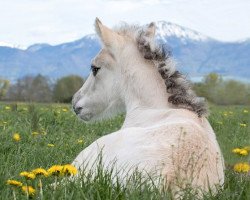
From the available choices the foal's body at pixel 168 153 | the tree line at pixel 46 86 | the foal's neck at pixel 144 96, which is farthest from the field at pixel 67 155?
the tree line at pixel 46 86

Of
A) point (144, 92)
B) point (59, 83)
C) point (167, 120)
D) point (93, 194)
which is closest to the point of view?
point (93, 194)

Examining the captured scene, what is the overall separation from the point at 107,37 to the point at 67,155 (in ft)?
5.32

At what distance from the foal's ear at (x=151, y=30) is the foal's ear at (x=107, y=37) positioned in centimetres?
38

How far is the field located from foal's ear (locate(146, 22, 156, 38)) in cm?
172

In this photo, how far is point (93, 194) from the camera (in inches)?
133

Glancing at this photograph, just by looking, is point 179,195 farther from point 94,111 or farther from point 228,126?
point 228,126

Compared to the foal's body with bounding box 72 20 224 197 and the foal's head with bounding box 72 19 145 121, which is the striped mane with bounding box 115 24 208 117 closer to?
the foal's body with bounding box 72 20 224 197

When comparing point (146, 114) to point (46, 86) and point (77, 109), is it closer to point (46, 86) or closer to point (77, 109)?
point (77, 109)

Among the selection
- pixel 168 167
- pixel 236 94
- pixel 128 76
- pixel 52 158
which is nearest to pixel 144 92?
pixel 128 76

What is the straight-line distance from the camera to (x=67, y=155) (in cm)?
684

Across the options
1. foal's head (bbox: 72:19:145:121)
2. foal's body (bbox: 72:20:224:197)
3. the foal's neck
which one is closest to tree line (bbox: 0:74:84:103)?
foal's head (bbox: 72:19:145:121)

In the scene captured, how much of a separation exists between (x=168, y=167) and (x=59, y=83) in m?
95.2

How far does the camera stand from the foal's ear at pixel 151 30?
6616mm

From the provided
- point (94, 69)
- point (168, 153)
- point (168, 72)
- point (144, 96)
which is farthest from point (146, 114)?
point (168, 153)
